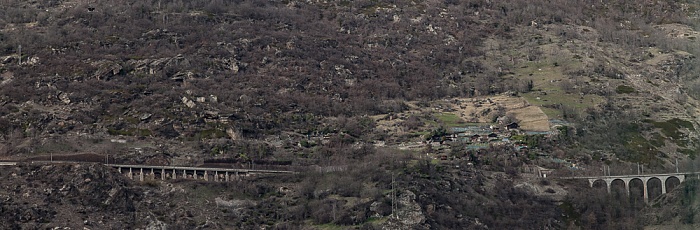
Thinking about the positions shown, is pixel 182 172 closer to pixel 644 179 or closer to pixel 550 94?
pixel 644 179

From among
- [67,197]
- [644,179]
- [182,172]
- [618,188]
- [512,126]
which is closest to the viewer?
[67,197]

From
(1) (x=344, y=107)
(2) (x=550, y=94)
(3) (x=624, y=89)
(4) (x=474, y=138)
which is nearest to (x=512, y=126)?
(4) (x=474, y=138)

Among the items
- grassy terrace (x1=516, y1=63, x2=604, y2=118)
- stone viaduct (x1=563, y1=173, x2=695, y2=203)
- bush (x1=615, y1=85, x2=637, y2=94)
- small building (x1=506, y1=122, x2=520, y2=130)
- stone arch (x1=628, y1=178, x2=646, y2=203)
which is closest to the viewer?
stone arch (x1=628, y1=178, x2=646, y2=203)

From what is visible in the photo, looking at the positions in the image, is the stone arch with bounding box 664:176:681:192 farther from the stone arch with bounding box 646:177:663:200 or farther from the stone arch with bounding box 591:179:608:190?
the stone arch with bounding box 591:179:608:190

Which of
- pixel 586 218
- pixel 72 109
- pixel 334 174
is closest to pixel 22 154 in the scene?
pixel 72 109

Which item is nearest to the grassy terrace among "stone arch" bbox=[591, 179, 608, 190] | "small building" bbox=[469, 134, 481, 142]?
"small building" bbox=[469, 134, 481, 142]

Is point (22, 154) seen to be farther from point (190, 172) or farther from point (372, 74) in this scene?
point (372, 74)
